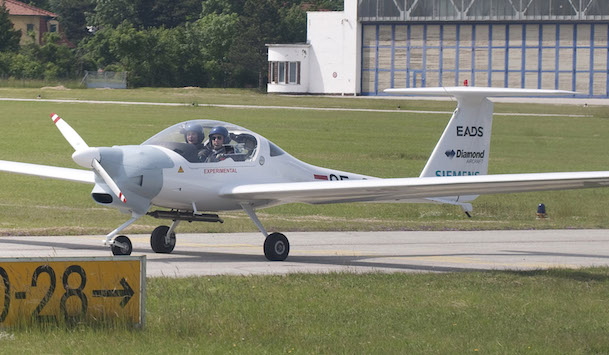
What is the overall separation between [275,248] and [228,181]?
1220mm

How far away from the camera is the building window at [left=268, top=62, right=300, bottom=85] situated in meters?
84.1

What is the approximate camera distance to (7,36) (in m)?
94.4

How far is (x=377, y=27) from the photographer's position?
270 ft

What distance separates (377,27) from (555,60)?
14.9m

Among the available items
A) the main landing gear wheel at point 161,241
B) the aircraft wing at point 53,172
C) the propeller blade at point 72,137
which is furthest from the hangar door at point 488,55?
the propeller blade at point 72,137

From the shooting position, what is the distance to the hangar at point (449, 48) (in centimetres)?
7894

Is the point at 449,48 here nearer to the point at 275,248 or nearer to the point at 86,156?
the point at 275,248

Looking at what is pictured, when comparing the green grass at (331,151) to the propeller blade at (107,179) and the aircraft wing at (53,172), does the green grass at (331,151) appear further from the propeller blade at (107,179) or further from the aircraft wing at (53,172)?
the propeller blade at (107,179)

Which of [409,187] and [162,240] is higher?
[409,187]

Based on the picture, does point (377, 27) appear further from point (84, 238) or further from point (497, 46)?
point (84, 238)

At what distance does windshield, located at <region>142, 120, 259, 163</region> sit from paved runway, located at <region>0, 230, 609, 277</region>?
5.12 ft

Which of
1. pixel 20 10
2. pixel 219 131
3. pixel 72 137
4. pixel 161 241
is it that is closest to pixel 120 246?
pixel 161 241

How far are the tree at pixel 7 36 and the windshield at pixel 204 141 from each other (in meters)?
84.6

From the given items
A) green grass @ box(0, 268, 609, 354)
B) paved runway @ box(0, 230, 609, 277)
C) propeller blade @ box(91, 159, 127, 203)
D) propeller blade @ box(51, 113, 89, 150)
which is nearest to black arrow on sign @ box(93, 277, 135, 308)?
green grass @ box(0, 268, 609, 354)
